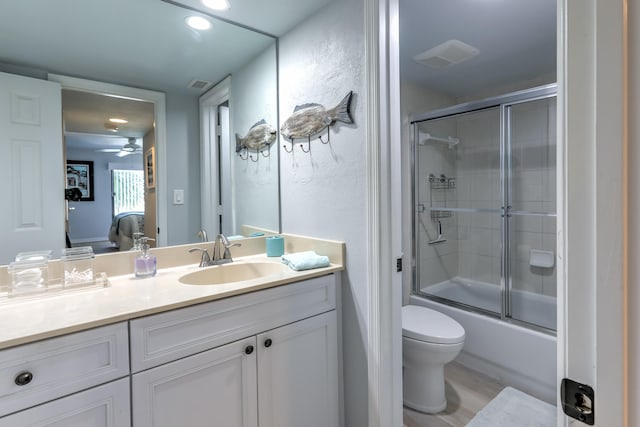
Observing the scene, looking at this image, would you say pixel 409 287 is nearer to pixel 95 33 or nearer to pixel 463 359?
pixel 463 359

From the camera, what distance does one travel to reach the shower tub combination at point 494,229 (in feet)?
6.97

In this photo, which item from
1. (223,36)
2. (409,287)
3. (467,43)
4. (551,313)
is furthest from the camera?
(409,287)

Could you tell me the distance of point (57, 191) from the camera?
1.29 metres

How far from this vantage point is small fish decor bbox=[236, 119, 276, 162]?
1.92m

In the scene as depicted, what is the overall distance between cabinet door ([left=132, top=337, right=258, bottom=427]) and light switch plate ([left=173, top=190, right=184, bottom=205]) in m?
0.86

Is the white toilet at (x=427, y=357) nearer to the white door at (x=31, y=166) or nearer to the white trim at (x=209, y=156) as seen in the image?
the white trim at (x=209, y=156)

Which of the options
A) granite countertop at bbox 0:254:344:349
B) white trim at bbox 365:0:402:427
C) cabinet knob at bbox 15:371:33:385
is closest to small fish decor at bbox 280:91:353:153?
white trim at bbox 365:0:402:427

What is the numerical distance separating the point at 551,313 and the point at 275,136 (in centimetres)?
262

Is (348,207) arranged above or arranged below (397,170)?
below

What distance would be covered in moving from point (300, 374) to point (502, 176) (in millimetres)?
2239

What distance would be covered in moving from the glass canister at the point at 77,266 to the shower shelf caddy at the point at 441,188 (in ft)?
8.83

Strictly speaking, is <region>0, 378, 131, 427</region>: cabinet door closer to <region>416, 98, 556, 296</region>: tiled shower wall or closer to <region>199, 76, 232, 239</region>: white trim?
<region>199, 76, 232, 239</region>: white trim

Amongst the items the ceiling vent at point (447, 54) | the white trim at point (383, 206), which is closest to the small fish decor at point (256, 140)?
the white trim at point (383, 206)

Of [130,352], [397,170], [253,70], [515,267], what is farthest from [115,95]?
[515,267]
